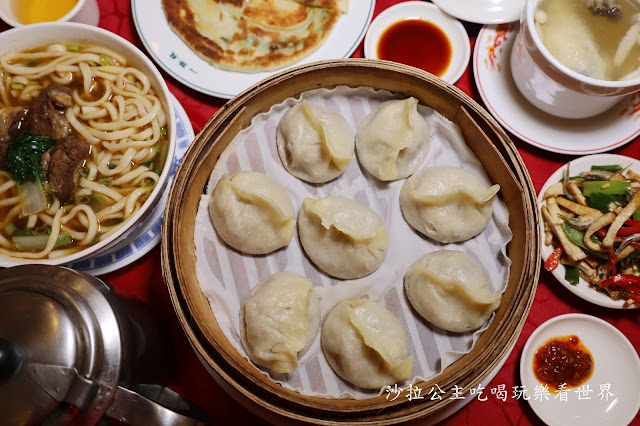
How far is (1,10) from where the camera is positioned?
2545 millimetres

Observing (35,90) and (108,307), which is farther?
(35,90)

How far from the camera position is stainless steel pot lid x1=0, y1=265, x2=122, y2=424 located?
4.68 feet

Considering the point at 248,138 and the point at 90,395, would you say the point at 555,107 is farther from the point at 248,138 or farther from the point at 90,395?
the point at 90,395

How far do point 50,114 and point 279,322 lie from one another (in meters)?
1.48

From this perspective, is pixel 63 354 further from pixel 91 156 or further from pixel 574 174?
pixel 574 174

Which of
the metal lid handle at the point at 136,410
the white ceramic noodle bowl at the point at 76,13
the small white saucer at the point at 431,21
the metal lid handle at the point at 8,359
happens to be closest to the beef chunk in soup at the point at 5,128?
the white ceramic noodle bowl at the point at 76,13

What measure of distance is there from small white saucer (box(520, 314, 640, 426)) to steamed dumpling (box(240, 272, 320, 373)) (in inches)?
44.0

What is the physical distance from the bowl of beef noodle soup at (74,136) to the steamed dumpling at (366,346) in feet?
3.26

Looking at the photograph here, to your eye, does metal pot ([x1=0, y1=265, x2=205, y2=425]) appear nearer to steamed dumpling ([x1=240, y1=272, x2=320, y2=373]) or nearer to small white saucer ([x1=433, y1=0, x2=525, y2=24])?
steamed dumpling ([x1=240, y1=272, x2=320, y2=373])

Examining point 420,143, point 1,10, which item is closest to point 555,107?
point 420,143

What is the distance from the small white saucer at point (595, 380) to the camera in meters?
2.26

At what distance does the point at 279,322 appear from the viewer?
6.55ft

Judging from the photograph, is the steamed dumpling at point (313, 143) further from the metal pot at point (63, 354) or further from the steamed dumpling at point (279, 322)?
the metal pot at point (63, 354)

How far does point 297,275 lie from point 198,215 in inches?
21.0
